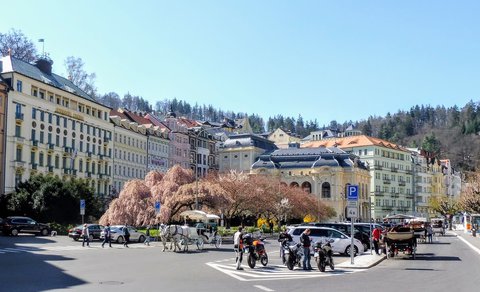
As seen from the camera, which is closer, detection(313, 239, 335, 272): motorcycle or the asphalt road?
the asphalt road

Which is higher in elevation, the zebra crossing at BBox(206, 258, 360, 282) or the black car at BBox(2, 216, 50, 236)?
the black car at BBox(2, 216, 50, 236)

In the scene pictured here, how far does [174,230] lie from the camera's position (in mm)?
37875

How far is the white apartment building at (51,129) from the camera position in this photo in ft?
229

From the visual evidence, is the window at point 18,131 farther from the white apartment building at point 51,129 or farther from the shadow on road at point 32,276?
the shadow on road at point 32,276

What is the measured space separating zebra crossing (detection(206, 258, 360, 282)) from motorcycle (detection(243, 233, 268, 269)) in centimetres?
27

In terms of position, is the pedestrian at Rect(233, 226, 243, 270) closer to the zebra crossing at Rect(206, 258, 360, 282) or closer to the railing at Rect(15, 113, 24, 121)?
the zebra crossing at Rect(206, 258, 360, 282)

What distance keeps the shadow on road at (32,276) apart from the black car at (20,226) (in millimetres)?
23128

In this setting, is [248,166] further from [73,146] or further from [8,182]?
[8,182]

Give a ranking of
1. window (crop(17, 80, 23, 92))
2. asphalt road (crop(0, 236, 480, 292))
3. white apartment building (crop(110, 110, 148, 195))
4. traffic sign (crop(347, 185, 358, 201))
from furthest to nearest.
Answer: white apartment building (crop(110, 110, 148, 195)) → window (crop(17, 80, 23, 92)) → traffic sign (crop(347, 185, 358, 201)) → asphalt road (crop(0, 236, 480, 292))

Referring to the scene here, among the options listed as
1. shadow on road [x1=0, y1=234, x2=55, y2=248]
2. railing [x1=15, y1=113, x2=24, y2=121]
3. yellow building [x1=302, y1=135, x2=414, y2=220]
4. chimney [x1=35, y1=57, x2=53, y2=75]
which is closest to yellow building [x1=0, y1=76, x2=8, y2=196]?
railing [x1=15, y1=113, x2=24, y2=121]

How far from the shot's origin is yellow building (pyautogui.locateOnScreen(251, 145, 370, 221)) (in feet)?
399

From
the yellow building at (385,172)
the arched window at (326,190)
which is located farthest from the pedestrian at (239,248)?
the yellow building at (385,172)

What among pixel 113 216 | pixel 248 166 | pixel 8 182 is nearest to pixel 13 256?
pixel 113 216

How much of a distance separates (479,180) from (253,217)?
1234 inches
